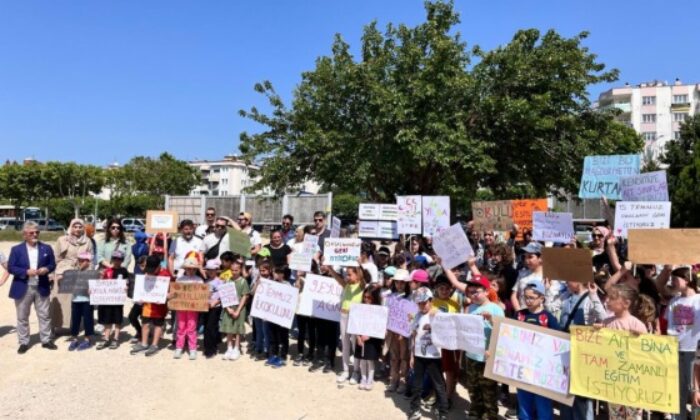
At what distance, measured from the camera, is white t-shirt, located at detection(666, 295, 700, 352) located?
16.1 ft

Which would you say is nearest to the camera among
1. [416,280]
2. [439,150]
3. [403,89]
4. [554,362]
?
[554,362]

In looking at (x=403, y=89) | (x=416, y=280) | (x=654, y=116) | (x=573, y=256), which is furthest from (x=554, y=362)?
(x=654, y=116)

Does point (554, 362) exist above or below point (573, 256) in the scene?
below

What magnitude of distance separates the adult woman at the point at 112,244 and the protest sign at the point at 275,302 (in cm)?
318

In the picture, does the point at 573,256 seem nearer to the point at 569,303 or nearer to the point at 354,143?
the point at 569,303

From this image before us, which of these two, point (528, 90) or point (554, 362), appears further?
point (528, 90)

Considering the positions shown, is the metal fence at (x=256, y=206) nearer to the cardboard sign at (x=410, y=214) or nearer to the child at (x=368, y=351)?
the cardboard sign at (x=410, y=214)

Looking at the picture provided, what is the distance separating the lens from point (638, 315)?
5074 millimetres

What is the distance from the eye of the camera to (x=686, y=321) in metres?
4.96

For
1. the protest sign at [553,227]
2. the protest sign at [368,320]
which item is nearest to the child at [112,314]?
the protest sign at [368,320]

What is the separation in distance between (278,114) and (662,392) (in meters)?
16.1

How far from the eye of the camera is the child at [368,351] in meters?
6.46

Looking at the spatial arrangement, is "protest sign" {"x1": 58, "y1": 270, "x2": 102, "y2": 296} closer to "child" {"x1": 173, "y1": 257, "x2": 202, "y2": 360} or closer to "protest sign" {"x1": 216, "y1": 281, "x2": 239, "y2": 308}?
"child" {"x1": 173, "y1": 257, "x2": 202, "y2": 360}

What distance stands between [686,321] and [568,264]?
4.21 feet
